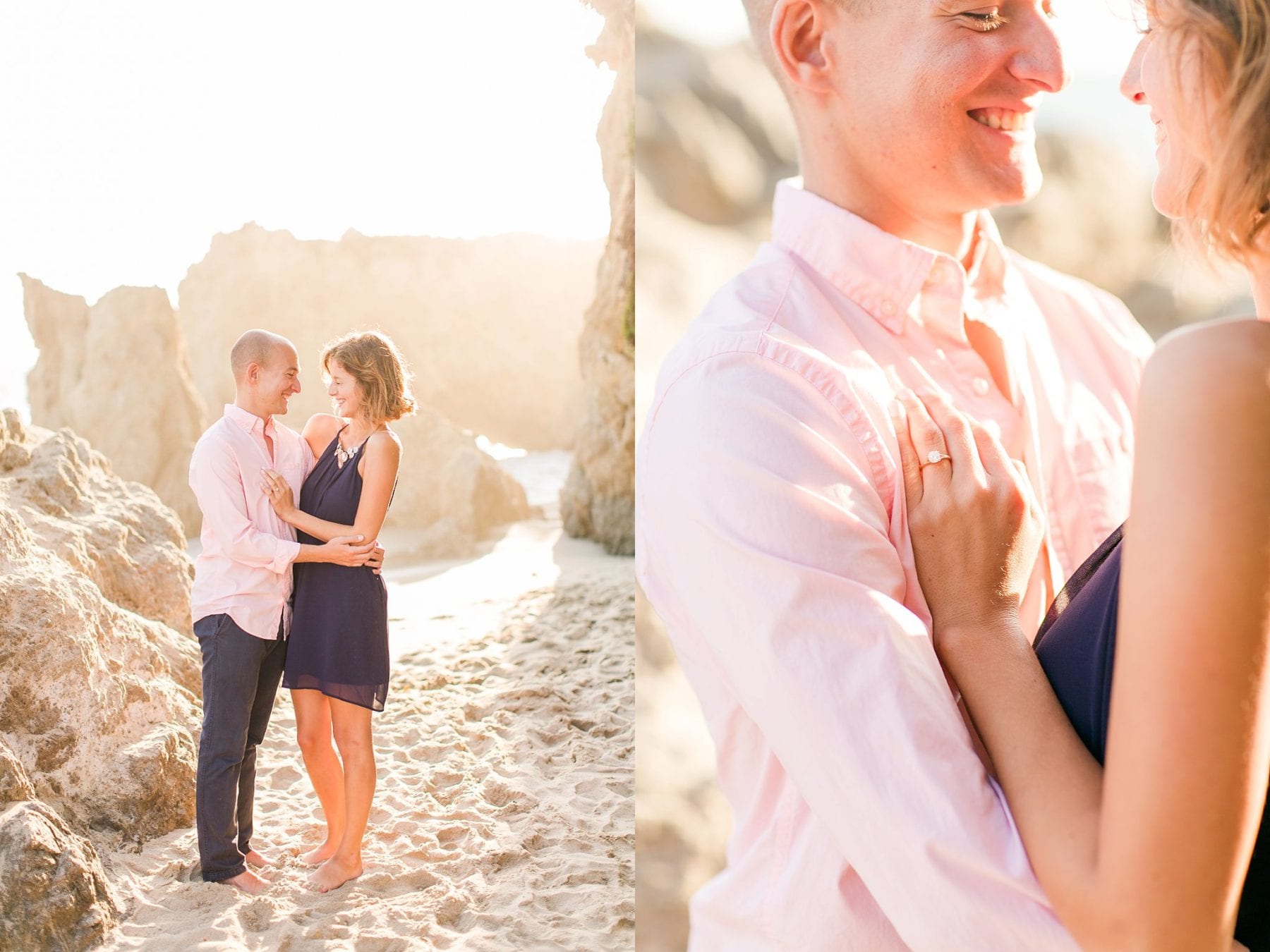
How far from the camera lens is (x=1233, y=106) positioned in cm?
57

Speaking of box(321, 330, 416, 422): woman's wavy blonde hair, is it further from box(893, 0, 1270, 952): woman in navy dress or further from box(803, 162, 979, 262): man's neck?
box(893, 0, 1270, 952): woman in navy dress

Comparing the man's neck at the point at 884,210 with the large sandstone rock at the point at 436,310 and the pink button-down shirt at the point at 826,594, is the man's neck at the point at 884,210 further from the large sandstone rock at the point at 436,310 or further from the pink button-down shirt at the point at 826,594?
the large sandstone rock at the point at 436,310

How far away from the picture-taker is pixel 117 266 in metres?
10.1

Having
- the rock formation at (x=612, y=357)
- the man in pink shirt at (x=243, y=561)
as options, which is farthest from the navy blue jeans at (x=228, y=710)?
the rock formation at (x=612, y=357)

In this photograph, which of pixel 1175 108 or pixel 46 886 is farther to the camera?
pixel 46 886

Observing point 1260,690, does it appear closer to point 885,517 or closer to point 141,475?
point 885,517

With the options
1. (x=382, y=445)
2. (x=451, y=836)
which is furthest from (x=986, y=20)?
(x=451, y=836)

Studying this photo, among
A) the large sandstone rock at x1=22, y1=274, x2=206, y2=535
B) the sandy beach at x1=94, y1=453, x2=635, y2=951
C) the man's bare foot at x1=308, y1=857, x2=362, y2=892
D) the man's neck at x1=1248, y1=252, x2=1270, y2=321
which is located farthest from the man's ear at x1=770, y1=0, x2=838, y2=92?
the large sandstone rock at x1=22, y1=274, x2=206, y2=535

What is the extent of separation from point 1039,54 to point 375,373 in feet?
7.20

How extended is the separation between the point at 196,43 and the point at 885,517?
→ 11.6 metres

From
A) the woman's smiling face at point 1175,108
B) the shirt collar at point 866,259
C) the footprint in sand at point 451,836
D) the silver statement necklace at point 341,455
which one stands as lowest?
the footprint in sand at point 451,836

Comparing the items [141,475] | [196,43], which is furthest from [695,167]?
[196,43]

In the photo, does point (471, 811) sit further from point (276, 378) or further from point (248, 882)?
point (276, 378)

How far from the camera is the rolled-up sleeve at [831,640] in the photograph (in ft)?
2.02
